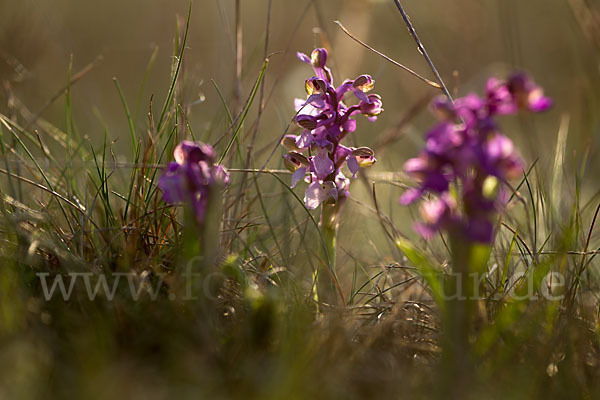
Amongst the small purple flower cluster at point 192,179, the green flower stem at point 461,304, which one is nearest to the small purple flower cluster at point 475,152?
the green flower stem at point 461,304

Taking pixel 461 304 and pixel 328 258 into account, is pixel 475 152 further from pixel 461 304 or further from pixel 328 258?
pixel 328 258

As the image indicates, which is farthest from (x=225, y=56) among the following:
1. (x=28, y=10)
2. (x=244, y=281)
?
(x=244, y=281)

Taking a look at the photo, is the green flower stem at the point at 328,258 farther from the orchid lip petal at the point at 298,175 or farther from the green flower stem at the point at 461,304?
the green flower stem at the point at 461,304

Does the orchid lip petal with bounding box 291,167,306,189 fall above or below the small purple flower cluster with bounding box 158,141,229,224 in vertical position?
above

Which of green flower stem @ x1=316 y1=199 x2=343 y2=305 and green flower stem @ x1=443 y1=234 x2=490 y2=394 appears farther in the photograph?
green flower stem @ x1=316 y1=199 x2=343 y2=305

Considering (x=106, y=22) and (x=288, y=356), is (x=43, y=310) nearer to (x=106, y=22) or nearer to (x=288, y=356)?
(x=288, y=356)

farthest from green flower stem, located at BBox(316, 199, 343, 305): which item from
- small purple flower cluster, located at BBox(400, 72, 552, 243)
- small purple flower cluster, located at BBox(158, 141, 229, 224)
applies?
small purple flower cluster, located at BBox(400, 72, 552, 243)

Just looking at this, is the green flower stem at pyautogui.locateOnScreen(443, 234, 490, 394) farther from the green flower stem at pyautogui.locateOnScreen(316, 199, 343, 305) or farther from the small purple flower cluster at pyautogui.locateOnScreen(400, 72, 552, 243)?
the green flower stem at pyautogui.locateOnScreen(316, 199, 343, 305)
